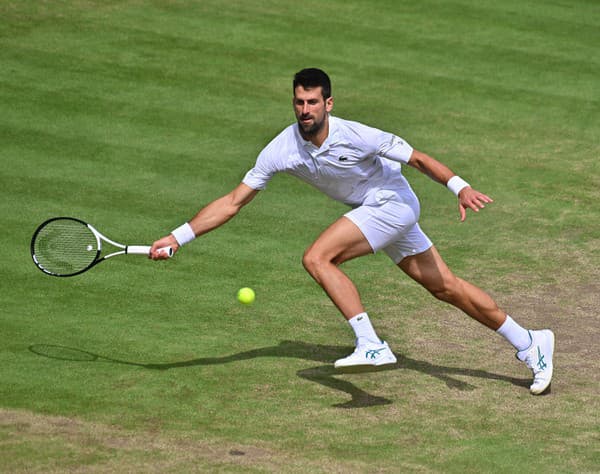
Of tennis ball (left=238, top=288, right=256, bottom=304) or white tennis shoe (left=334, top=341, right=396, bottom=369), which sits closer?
white tennis shoe (left=334, top=341, right=396, bottom=369)

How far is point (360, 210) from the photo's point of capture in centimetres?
918

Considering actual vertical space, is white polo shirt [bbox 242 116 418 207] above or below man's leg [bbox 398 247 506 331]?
above

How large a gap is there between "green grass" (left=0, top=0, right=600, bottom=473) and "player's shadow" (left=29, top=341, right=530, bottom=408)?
0.03m

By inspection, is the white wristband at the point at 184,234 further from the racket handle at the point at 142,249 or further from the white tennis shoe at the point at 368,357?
the white tennis shoe at the point at 368,357

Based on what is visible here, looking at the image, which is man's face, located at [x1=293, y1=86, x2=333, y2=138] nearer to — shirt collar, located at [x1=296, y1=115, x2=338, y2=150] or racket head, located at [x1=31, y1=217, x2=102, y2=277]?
shirt collar, located at [x1=296, y1=115, x2=338, y2=150]

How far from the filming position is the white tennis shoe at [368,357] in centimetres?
873

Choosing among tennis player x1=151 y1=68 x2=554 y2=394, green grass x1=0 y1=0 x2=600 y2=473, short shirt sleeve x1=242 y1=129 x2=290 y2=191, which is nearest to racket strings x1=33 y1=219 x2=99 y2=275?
green grass x1=0 y1=0 x2=600 y2=473

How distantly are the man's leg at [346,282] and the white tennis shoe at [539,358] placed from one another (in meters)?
1.17

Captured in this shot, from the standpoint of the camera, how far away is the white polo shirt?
355 inches

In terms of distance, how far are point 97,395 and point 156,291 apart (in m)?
2.31

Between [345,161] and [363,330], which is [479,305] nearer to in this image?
[363,330]

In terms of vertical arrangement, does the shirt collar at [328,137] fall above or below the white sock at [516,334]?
above

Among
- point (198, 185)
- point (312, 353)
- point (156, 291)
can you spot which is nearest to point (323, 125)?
Result: point (312, 353)

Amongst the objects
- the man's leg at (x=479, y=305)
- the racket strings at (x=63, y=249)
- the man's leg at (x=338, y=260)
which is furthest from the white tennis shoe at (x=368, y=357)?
the racket strings at (x=63, y=249)
